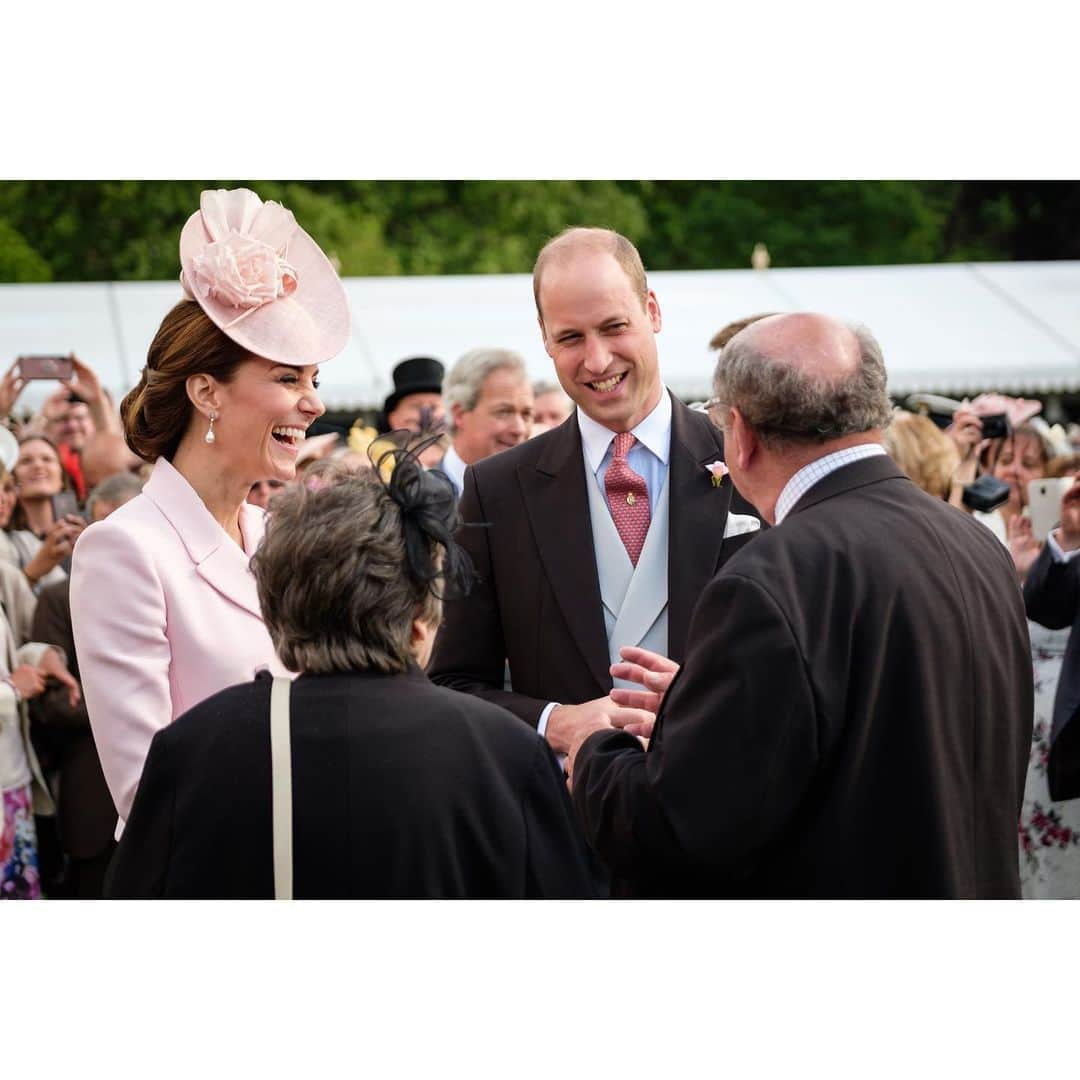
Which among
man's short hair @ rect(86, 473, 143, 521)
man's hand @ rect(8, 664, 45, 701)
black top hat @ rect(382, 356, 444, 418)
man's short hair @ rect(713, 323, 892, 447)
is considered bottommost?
man's hand @ rect(8, 664, 45, 701)

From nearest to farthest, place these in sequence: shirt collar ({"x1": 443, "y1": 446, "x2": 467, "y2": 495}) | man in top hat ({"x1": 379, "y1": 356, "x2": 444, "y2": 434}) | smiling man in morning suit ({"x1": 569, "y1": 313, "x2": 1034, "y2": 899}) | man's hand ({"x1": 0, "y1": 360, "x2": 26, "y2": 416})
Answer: smiling man in morning suit ({"x1": 569, "y1": 313, "x2": 1034, "y2": 899}) < shirt collar ({"x1": 443, "y1": 446, "x2": 467, "y2": 495}) < man's hand ({"x1": 0, "y1": 360, "x2": 26, "y2": 416}) < man in top hat ({"x1": 379, "y1": 356, "x2": 444, "y2": 434})

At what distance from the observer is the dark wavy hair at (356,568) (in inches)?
105

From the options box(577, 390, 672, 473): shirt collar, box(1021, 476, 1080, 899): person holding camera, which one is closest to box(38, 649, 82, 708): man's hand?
box(577, 390, 672, 473): shirt collar

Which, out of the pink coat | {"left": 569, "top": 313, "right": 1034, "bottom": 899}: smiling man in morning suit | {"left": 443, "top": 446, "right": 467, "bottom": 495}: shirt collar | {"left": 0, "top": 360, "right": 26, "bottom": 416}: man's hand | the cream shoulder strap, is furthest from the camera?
{"left": 0, "top": 360, "right": 26, "bottom": 416}: man's hand

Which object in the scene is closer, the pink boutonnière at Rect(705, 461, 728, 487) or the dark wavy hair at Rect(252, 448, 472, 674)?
the dark wavy hair at Rect(252, 448, 472, 674)

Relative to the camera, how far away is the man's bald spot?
119 inches

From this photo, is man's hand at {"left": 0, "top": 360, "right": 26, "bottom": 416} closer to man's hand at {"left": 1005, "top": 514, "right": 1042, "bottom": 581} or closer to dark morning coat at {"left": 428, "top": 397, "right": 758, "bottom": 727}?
dark morning coat at {"left": 428, "top": 397, "right": 758, "bottom": 727}

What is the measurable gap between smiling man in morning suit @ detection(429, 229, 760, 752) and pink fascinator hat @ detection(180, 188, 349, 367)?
619mm

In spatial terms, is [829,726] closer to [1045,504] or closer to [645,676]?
[645,676]

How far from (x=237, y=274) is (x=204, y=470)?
430mm

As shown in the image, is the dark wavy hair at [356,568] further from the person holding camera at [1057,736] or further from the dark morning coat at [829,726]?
the person holding camera at [1057,736]

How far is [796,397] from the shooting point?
9.93ft

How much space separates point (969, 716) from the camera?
9.78 feet

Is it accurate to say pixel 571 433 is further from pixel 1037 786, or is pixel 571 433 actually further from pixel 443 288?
pixel 443 288
